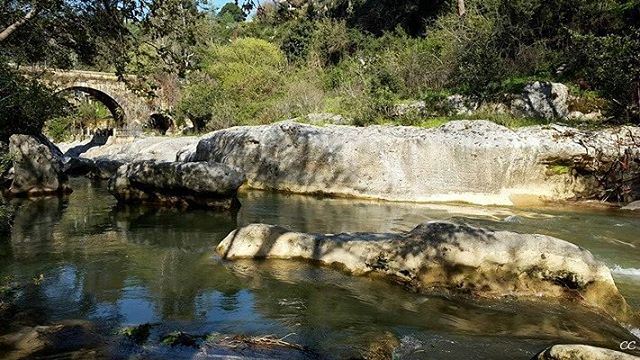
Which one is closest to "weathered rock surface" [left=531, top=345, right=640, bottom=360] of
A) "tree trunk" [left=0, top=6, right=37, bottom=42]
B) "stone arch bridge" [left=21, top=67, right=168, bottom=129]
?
"tree trunk" [left=0, top=6, right=37, bottom=42]

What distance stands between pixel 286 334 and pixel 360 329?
0.67 meters

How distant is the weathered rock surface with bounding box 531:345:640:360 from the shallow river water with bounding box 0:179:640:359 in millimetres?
497

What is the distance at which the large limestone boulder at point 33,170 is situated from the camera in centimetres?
1319

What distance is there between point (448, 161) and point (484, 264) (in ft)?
27.8

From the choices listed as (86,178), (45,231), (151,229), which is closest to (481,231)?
(151,229)

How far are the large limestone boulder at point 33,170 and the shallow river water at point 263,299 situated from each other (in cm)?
456

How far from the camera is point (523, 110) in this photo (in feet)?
54.7

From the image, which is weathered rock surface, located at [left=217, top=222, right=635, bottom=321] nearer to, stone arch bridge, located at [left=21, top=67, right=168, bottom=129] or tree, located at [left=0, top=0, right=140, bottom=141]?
tree, located at [left=0, top=0, right=140, bottom=141]

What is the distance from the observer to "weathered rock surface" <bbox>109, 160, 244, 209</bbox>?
11.0m

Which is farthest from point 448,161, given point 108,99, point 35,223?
point 108,99

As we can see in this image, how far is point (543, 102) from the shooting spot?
54.1 ft

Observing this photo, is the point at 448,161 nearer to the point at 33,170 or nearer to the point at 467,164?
the point at 467,164

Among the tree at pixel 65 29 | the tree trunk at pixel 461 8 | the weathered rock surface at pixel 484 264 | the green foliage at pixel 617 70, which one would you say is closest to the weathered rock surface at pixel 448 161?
the green foliage at pixel 617 70

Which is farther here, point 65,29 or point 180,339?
point 65,29
